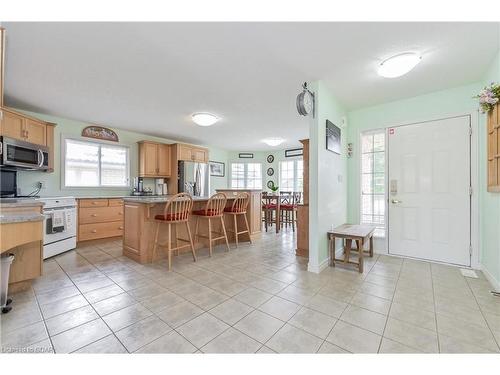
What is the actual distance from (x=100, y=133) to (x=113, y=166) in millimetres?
737

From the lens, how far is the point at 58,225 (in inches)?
129

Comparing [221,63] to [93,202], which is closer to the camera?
[221,63]

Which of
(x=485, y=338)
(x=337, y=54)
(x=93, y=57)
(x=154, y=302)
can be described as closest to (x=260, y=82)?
(x=337, y=54)

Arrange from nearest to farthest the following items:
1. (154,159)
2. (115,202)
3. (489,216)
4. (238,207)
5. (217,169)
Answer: (489,216) < (238,207) < (115,202) < (154,159) < (217,169)

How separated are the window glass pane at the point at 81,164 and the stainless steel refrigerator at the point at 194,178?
1797 millimetres

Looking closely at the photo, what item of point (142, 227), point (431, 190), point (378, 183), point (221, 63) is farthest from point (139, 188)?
point (431, 190)

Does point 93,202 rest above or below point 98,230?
above

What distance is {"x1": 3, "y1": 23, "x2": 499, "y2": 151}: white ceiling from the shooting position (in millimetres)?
1820

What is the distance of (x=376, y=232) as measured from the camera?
3459 mm

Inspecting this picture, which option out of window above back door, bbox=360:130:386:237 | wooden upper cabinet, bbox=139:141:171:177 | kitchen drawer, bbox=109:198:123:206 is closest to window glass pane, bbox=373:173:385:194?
window above back door, bbox=360:130:386:237

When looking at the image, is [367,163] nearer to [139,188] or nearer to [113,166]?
[139,188]

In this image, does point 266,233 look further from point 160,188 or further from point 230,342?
point 230,342

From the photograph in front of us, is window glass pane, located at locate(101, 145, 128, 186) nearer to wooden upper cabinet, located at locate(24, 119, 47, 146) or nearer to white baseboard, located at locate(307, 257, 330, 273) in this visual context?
wooden upper cabinet, located at locate(24, 119, 47, 146)
